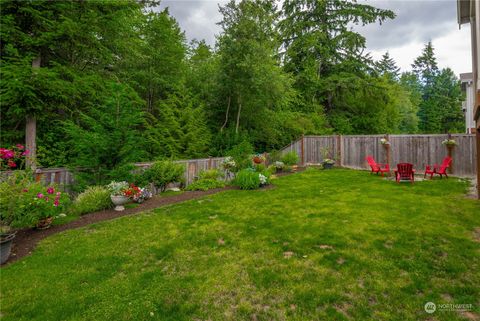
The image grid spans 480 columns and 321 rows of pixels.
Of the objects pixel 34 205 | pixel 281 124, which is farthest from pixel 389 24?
pixel 34 205

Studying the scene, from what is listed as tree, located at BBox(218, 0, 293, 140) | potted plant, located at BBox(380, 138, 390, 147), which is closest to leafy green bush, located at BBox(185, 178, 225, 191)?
tree, located at BBox(218, 0, 293, 140)

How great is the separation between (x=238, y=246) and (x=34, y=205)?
3.55 m

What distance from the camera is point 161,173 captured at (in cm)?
714

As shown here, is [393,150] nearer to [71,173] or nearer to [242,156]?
[242,156]

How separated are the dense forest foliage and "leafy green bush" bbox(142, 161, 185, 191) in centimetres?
56

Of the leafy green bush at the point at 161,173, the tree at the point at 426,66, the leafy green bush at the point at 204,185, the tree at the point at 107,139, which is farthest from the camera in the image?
the tree at the point at 426,66

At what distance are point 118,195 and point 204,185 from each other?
288cm

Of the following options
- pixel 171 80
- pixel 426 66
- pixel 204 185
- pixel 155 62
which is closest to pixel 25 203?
pixel 204 185

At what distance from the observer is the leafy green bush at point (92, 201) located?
5.35 m

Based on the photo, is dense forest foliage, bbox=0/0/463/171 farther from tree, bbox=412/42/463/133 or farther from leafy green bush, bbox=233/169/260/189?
tree, bbox=412/42/463/133

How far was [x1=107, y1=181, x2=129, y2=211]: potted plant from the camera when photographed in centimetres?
558

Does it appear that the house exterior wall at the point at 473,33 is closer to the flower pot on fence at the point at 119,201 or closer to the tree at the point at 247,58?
the tree at the point at 247,58

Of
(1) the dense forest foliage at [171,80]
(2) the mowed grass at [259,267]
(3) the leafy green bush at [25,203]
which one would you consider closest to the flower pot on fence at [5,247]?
(2) the mowed grass at [259,267]

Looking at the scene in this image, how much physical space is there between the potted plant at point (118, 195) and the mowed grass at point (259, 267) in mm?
709
